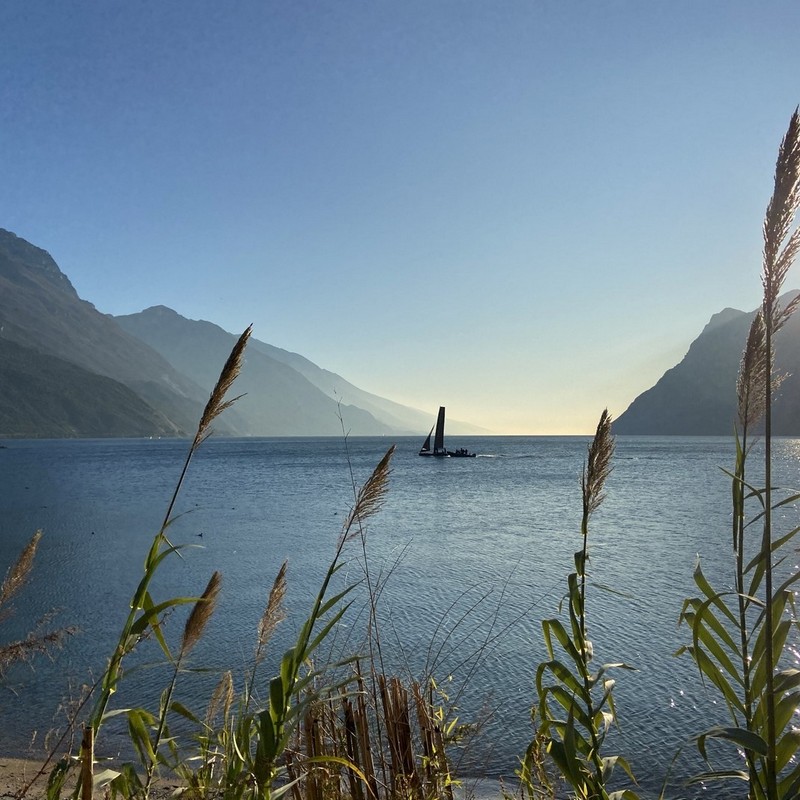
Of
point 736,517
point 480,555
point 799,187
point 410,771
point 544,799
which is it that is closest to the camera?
point 799,187

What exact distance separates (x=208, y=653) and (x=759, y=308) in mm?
11598

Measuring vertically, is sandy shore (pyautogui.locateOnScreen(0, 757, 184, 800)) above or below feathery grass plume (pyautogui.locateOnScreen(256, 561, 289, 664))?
below

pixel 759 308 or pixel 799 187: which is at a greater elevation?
pixel 799 187

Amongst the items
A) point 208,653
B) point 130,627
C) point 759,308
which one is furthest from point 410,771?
point 208,653

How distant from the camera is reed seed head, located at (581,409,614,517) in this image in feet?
6.56

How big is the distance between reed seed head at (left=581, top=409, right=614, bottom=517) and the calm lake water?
0.69 meters

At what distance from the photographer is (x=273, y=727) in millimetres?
1722

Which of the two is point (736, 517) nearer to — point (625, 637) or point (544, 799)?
point (544, 799)

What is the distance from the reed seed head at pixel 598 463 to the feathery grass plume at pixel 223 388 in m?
1.05

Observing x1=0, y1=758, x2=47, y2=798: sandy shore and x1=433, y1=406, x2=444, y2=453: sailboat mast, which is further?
x1=433, y1=406, x2=444, y2=453: sailboat mast

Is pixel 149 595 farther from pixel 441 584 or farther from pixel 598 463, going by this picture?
pixel 441 584

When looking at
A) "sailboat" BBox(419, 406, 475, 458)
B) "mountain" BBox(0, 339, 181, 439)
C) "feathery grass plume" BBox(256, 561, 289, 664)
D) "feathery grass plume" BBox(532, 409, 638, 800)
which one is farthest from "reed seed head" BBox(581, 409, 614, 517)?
"mountain" BBox(0, 339, 181, 439)

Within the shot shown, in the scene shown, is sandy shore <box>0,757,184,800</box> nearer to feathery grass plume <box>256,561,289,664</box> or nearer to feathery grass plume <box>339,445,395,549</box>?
feathery grass plume <box>256,561,289,664</box>

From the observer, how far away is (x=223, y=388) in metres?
1.83
